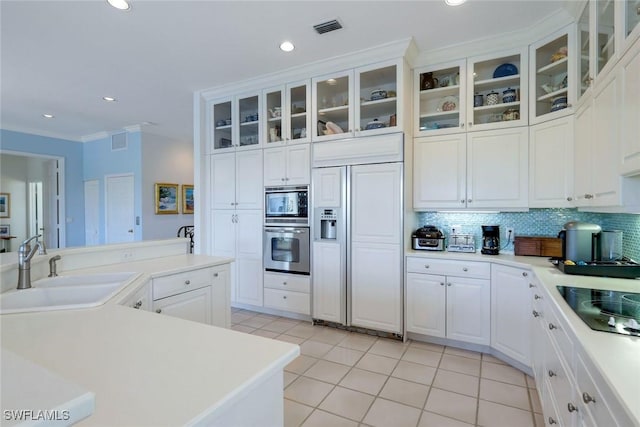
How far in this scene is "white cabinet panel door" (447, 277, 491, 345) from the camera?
2.68 m

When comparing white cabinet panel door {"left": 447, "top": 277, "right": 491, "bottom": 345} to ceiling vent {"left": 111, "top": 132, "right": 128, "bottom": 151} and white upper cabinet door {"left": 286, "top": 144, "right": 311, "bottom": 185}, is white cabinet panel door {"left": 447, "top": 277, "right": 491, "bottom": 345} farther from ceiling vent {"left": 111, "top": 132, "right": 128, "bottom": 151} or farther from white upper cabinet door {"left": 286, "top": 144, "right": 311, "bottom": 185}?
ceiling vent {"left": 111, "top": 132, "right": 128, "bottom": 151}

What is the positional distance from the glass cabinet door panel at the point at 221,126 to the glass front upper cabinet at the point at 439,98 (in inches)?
91.9

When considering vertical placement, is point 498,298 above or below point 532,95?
below

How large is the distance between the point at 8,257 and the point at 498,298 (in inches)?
134

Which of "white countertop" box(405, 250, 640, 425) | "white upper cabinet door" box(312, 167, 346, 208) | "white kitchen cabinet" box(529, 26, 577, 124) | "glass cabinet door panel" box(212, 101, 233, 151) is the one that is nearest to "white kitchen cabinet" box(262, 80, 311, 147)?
"white upper cabinet door" box(312, 167, 346, 208)

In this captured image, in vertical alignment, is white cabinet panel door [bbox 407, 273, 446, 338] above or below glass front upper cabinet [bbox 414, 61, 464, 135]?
below

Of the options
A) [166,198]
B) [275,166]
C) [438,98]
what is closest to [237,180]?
[275,166]

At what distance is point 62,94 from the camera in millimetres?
4039

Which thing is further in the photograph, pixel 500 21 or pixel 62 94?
pixel 62 94

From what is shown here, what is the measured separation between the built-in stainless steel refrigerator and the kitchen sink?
1.81 meters

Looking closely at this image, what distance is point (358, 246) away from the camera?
10.3 feet

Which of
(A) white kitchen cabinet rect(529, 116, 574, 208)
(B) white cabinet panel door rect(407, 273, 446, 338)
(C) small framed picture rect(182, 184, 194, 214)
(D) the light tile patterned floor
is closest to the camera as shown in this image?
(D) the light tile patterned floor

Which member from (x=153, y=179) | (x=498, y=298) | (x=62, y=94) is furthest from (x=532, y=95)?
(x=153, y=179)

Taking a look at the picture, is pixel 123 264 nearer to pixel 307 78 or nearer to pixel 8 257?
pixel 8 257
